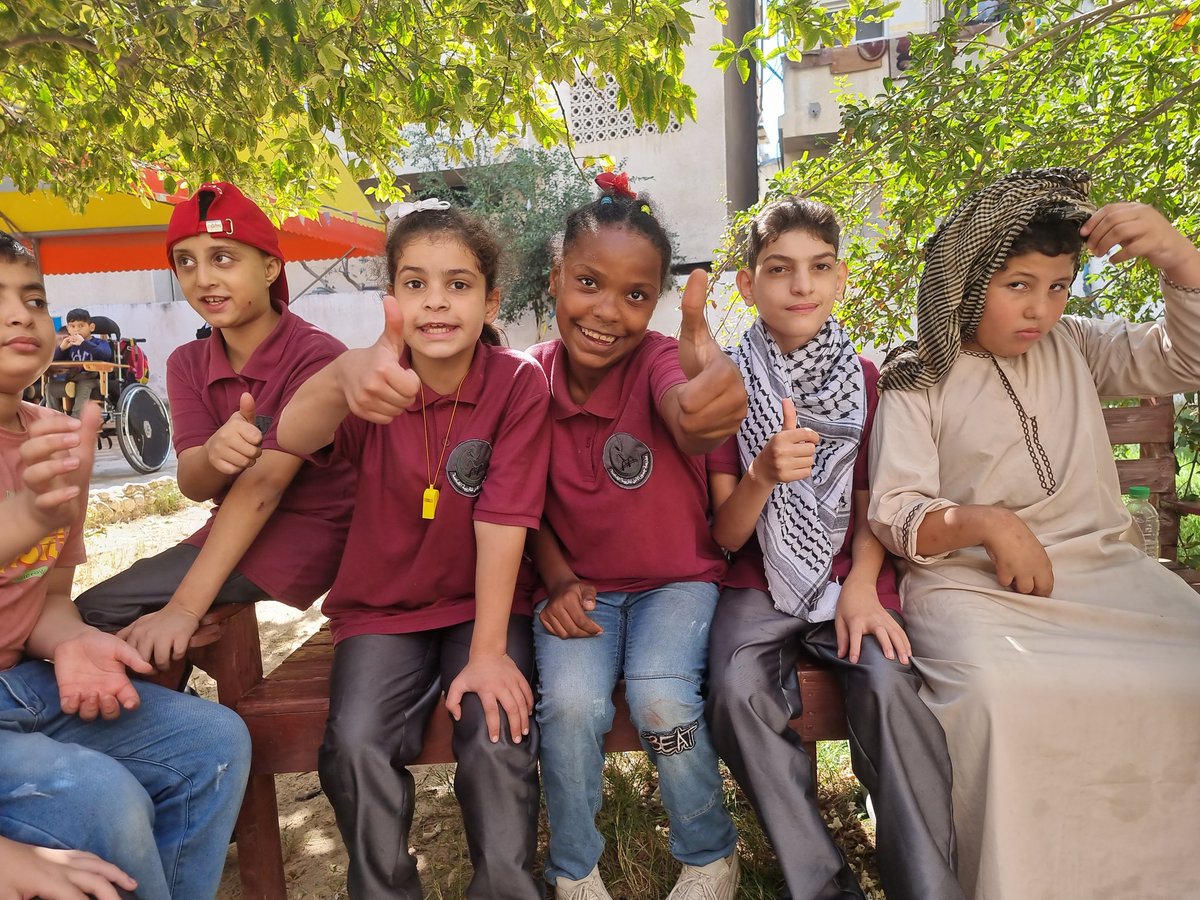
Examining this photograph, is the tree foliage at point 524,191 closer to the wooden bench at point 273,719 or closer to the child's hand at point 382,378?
the wooden bench at point 273,719

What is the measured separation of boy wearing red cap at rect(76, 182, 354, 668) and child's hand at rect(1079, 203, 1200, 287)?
1954mm

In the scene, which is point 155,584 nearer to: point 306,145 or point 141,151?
point 306,145

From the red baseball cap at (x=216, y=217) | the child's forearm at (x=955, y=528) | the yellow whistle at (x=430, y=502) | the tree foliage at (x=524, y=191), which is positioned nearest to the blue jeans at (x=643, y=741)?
the yellow whistle at (x=430, y=502)

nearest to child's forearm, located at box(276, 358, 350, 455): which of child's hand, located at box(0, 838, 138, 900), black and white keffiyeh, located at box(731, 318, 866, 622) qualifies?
child's hand, located at box(0, 838, 138, 900)

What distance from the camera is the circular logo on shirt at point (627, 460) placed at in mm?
2105

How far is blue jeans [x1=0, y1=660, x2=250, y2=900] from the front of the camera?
1.54 meters

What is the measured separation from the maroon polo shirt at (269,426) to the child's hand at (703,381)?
1047 mm

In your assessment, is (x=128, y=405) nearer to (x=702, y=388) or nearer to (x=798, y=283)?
(x=798, y=283)

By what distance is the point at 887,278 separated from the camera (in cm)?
354

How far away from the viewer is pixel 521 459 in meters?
2.04

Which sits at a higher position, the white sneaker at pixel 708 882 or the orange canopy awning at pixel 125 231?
the orange canopy awning at pixel 125 231

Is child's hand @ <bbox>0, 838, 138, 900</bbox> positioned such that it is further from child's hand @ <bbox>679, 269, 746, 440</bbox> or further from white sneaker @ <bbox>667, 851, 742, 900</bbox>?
child's hand @ <bbox>679, 269, 746, 440</bbox>

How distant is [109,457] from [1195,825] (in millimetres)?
11968

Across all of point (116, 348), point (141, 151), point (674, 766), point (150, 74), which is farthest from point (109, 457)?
point (674, 766)
